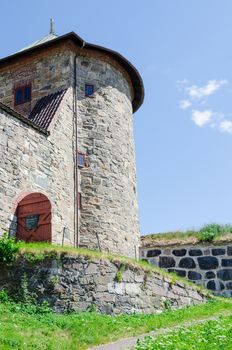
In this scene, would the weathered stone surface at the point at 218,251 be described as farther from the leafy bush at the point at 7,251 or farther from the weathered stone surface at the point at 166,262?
the leafy bush at the point at 7,251

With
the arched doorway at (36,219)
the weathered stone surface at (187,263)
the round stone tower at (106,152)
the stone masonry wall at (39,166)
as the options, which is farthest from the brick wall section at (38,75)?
the weathered stone surface at (187,263)

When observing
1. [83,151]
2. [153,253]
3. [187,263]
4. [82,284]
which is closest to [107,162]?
[83,151]

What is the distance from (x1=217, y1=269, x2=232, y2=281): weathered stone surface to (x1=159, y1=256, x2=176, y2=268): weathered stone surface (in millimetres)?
1686

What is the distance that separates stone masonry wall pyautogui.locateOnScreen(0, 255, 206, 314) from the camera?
37.3ft

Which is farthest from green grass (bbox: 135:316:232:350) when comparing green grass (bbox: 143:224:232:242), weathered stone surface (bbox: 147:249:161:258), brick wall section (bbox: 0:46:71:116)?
brick wall section (bbox: 0:46:71:116)

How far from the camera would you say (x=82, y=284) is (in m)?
11.6

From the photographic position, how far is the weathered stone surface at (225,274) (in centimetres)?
1741

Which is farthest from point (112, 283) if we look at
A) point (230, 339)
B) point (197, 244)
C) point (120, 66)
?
point (120, 66)

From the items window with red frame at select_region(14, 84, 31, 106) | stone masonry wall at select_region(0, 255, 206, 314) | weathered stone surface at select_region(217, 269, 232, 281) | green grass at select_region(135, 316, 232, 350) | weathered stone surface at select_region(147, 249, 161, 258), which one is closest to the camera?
green grass at select_region(135, 316, 232, 350)

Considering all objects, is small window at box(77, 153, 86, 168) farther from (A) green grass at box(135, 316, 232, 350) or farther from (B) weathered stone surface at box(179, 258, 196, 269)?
(A) green grass at box(135, 316, 232, 350)

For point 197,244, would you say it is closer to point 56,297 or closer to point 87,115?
point 87,115

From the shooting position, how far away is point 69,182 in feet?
55.1

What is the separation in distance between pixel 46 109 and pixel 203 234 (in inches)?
289

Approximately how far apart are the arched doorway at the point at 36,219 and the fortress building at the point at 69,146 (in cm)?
3
